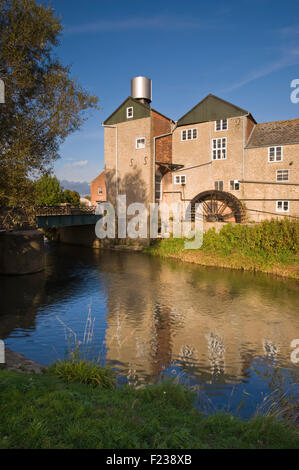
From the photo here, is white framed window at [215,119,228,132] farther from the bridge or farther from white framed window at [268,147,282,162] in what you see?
the bridge

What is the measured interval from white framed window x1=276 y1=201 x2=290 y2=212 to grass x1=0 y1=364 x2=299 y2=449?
78.6ft

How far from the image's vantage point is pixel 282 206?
27.3 metres

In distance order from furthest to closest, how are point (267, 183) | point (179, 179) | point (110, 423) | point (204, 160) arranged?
point (179, 179) < point (204, 160) < point (267, 183) < point (110, 423)

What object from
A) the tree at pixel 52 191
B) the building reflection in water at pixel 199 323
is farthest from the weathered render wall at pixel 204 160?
the tree at pixel 52 191

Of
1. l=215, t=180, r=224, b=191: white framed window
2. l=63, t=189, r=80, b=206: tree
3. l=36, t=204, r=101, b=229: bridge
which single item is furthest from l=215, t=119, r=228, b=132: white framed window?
l=63, t=189, r=80, b=206: tree

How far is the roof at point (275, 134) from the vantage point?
27017 mm

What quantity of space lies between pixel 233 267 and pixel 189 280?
4960 mm

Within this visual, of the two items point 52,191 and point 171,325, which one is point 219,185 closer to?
point 171,325

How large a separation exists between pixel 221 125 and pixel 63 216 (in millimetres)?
16361

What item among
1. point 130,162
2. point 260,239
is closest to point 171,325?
point 260,239

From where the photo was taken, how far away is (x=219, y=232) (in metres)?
27.2

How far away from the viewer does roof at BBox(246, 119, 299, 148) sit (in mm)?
27017

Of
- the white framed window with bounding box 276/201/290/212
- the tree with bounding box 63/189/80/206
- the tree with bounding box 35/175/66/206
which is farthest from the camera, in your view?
the tree with bounding box 63/189/80/206
